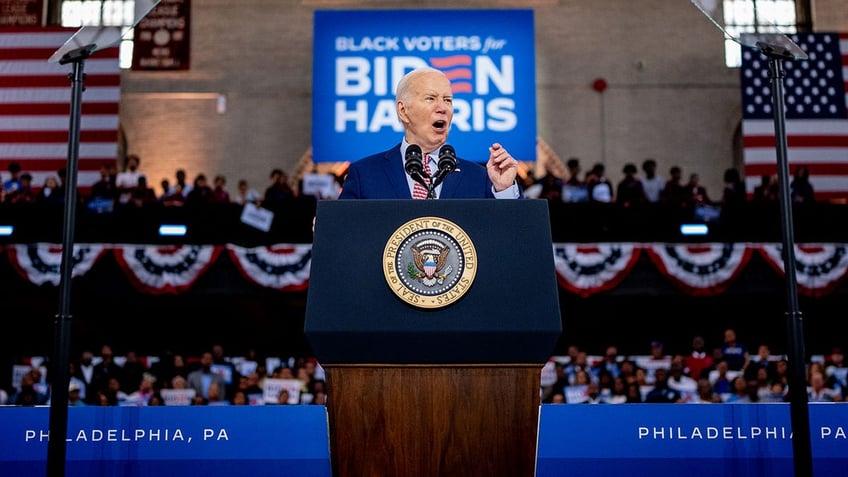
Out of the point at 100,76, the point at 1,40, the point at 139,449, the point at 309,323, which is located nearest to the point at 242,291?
the point at 100,76

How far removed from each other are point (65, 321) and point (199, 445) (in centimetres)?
85

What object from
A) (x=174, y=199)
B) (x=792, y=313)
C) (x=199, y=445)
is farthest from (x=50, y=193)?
(x=792, y=313)

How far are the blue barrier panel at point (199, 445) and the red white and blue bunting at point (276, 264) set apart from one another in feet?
35.0

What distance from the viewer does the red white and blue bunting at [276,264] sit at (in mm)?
15023

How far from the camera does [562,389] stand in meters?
12.4

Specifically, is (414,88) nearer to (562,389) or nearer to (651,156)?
(562,389)

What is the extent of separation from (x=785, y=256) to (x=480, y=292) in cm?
206

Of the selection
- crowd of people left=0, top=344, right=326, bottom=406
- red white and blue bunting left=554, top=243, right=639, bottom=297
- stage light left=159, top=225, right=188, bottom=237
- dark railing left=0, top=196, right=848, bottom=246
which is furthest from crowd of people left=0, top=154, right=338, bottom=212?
red white and blue bunting left=554, top=243, right=639, bottom=297

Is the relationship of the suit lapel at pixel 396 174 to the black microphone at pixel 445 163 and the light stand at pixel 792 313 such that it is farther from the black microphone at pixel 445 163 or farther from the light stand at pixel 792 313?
the light stand at pixel 792 313

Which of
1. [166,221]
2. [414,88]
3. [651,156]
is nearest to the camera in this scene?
[414,88]

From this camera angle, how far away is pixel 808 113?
16.7 meters

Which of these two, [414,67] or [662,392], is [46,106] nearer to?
[414,67]

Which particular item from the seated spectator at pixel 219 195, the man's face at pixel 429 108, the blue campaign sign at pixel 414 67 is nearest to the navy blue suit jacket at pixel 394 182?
the man's face at pixel 429 108

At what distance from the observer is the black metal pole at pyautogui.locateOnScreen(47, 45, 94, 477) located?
4.06m
